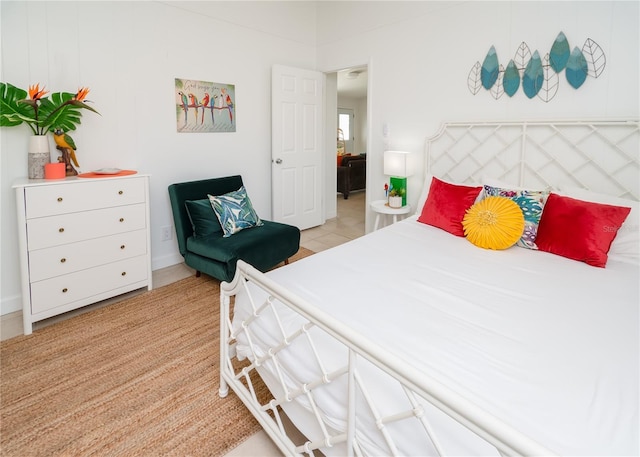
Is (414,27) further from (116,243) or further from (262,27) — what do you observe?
(116,243)

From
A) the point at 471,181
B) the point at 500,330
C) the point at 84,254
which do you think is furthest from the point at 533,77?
the point at 84,254

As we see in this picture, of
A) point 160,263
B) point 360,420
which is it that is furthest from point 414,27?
point 360,420

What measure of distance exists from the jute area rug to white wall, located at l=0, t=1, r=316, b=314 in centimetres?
92

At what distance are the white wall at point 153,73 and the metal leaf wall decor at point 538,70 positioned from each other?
234 cm

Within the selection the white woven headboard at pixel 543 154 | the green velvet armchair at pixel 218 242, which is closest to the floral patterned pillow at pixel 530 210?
the white woven headboard at pixel 543 154

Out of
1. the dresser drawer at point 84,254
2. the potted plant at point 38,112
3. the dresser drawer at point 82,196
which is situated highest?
the potted plant at point 38,112

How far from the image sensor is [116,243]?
9.15 ft

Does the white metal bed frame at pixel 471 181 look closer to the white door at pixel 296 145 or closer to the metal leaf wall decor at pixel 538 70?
the metal leaf wall decor at pixel 538 70

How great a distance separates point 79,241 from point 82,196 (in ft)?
1.05

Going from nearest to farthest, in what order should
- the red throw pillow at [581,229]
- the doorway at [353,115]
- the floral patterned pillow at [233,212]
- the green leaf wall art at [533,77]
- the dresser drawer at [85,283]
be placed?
the red throw pillow at [581,229]
the dresser drawer at [85,283]
the green leaf wall art at [533,77]
the floral patterned pillow at [233,212]
the doorway at [353,115]

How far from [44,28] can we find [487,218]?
3472 millimetres

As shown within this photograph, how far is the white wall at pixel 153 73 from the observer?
2.69 meters

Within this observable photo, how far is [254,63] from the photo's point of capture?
410 centimetres

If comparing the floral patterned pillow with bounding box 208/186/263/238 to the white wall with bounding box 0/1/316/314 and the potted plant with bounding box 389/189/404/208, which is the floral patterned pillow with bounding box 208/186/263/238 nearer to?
the white wall with bounding box 0/1/316/314
